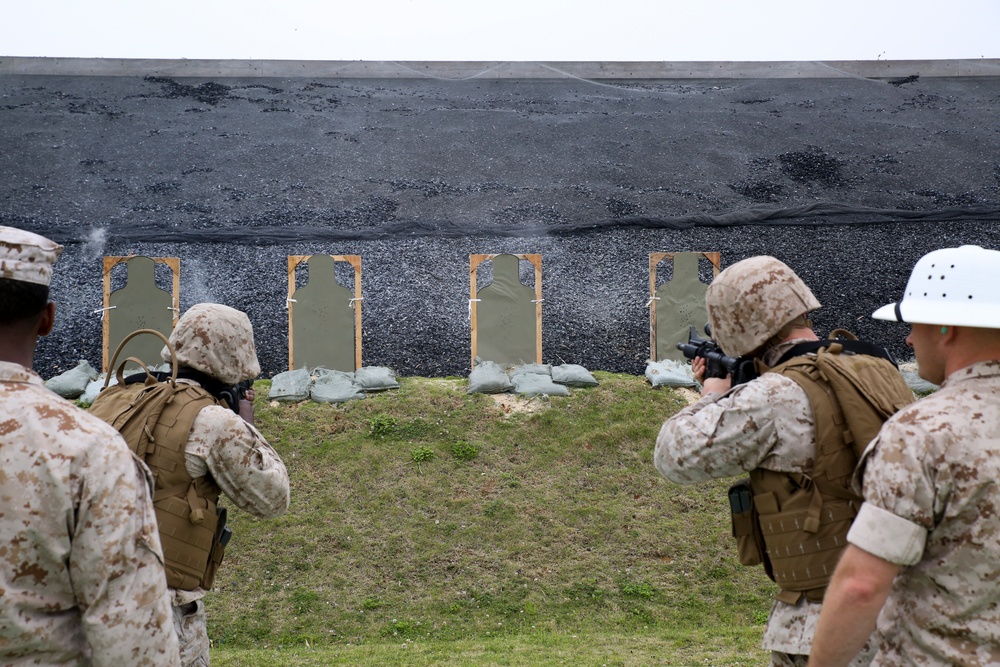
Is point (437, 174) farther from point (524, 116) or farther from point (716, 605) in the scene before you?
point (716, 605)

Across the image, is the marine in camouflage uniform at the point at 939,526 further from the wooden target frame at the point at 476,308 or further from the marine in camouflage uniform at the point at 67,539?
the wooden target frame at the point at 476,308

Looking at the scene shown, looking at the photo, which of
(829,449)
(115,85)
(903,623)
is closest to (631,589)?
(829,449)

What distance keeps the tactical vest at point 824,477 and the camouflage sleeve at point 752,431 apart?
0.04 meters

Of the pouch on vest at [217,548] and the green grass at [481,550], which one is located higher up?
the pouch on vest at [217,548]

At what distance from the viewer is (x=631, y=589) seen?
18.1 feet

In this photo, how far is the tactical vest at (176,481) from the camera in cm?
282

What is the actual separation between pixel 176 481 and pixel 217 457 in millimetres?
154

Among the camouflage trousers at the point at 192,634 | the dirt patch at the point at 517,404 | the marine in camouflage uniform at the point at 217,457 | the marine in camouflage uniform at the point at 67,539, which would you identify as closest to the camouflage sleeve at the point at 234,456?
the marine in camouflage uniform at the point at 217,457

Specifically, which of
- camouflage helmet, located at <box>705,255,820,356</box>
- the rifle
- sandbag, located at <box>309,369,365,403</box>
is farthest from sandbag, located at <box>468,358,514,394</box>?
camouflage helmet, located at <box>705,255,820,356</box>

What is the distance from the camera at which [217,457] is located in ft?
9.34

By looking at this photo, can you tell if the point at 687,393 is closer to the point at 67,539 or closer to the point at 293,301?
the point at 293,301

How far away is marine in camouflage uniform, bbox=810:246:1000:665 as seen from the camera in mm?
1766

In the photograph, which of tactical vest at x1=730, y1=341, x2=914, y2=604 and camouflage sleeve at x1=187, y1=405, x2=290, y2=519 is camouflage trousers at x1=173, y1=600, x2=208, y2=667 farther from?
tactical vest at x1=730, y1=341, x2=914, y2=604

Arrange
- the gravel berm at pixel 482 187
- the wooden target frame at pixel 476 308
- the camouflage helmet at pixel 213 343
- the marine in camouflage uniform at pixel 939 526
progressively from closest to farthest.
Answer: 1. the marine in camouflage uniform at pixel 939 526
2. the camouflage helmet at pixel 213 343
3. the wooden target frame at pixel 476 308
4. the gravel berm at pixel 482 187
